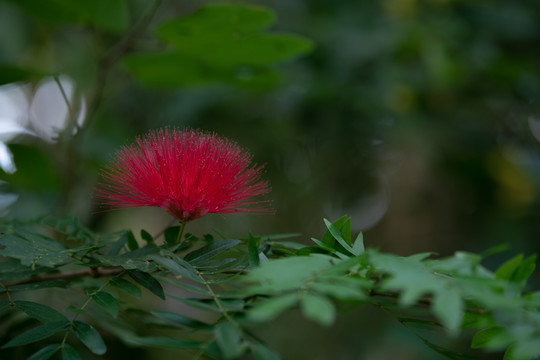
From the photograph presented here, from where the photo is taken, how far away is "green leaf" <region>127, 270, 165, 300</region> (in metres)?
0.70

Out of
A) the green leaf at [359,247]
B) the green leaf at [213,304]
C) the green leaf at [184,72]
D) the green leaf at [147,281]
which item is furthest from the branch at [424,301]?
the green leaf at [184,72]

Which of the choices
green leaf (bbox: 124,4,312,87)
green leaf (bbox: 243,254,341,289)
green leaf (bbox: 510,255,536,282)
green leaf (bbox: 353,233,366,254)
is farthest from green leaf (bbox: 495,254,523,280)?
green leaf (bbox: 124,4,312,87)

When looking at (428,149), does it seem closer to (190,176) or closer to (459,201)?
(459,201)

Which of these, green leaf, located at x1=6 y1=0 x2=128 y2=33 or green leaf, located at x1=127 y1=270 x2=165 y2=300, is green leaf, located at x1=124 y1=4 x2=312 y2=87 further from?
green leaf, located at x1=127 y1=270 x2=165 y2=300

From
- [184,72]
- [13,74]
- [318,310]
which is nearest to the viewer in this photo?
[318,310]

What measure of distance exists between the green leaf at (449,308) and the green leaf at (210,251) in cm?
34

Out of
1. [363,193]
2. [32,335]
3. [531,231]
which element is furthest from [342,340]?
[32,335]

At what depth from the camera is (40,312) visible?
0.73 metres

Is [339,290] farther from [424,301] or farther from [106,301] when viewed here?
[106,301]

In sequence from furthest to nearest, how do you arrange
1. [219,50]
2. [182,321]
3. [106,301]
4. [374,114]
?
1. [374,114]
2. [219,50]
3. [106,301]
4. [182,321]

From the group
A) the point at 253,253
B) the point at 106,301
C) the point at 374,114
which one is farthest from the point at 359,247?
the point at 374,114

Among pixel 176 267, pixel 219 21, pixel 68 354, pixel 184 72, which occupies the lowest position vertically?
pixel 68 354

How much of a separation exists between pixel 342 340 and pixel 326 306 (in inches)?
102

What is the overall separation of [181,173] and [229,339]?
338 mm
